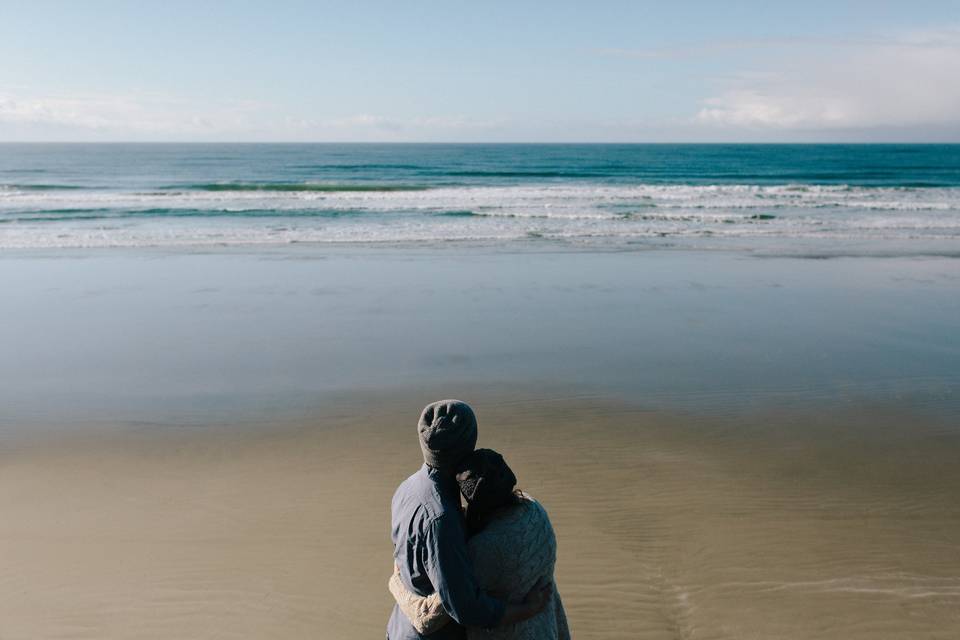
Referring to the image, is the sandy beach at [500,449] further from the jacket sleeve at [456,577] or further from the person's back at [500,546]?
the jacket sleeve at [456,577]

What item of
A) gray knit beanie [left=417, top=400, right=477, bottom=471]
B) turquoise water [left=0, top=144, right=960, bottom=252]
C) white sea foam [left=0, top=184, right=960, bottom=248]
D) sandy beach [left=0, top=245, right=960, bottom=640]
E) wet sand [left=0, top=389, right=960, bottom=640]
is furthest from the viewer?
white sea foam [left=0, top=184, right=960, bottom=248]

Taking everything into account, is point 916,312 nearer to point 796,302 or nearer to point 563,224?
point 796,302

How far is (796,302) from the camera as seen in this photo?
12.6 m

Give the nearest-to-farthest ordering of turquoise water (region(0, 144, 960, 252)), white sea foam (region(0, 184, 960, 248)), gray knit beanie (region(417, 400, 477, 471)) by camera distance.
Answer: gray knit beanie (region(417, 400, 477, 471)) < turquoise water (region(0, 144, 960, 252)) < white sea foam (region(0, 184, 960, 248))

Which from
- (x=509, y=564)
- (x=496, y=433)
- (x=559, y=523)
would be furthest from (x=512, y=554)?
(x=496, y=433)

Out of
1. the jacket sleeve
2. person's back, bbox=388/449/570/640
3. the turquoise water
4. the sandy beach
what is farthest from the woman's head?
the turquoise water

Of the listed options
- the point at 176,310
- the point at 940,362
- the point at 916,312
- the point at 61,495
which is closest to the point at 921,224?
the point at 916,312

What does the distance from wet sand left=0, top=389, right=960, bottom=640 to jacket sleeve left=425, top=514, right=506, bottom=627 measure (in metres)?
2.20

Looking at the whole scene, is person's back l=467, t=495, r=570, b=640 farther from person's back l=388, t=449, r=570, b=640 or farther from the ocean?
the ocean

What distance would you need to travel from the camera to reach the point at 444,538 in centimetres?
243

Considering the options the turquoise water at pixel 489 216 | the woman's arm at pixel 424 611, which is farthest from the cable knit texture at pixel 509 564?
the turquoise water at pixel 489 216

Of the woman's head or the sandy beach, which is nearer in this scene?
the woman's head

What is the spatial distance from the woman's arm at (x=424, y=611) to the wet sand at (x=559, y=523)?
6.20 ft

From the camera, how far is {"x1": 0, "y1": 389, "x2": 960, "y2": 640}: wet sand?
452 centimetres
